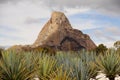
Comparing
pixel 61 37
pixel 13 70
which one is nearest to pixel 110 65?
pixel 13 70

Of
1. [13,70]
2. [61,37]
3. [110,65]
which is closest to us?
[13,70]

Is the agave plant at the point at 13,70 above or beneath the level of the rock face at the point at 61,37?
beneath

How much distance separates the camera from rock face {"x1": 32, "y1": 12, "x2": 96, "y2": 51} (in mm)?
94250

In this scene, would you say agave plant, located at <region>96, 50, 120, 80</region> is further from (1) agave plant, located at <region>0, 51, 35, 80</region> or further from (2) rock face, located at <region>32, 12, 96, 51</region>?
(2) rock face, located at <region>32, 12, 96, 51</region>

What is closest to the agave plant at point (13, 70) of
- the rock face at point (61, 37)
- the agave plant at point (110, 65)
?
the agave plant at point (110, 65)

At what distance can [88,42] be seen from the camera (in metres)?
102

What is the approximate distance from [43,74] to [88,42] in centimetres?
9100

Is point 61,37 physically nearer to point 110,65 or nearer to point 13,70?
point 110,65

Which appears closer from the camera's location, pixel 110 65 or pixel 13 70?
pixel 13 70

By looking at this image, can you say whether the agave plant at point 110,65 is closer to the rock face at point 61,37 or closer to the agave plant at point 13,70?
the agave plant at point 13,70

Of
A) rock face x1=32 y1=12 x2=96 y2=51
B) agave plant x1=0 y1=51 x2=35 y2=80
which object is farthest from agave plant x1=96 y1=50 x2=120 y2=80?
rock face x1=32 y1=12 x2=96 y2=51

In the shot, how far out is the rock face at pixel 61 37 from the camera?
94.2m

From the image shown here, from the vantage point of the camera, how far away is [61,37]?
9600 cm

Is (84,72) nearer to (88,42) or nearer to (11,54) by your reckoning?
(11,54)
